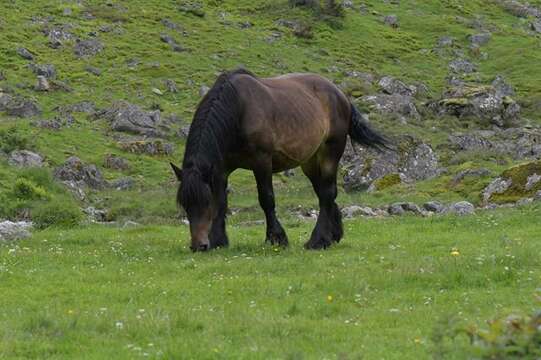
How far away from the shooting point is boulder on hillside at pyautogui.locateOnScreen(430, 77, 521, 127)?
197 feet

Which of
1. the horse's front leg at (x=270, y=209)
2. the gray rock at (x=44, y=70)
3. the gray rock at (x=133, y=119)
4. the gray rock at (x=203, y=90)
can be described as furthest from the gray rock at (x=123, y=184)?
the horse's front leg at (x=270, y=209)

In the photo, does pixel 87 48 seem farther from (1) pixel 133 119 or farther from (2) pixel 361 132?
(2) pixel 361 132

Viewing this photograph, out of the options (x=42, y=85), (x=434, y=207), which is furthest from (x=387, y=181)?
(x=42, y=85)

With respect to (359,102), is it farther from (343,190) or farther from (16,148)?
(16,148)

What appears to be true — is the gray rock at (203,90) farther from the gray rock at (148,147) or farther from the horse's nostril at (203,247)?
the horse's nostril at (203,247)

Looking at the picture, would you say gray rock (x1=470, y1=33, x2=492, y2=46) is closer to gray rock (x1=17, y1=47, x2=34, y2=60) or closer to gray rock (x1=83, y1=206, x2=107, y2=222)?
gray rock (x1=17, y1=47, x2=34, y2=60)

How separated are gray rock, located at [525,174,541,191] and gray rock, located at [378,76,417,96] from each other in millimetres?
36994

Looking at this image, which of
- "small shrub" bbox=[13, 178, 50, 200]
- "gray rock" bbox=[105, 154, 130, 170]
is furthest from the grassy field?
"gray rock" bbox=[105, 154, 130, 170]

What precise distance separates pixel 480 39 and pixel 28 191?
70.6 metres

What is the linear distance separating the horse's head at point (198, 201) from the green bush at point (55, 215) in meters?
9.30

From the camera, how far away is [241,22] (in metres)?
83.6

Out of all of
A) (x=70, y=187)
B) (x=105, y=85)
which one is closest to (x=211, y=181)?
(x=70, y=187)

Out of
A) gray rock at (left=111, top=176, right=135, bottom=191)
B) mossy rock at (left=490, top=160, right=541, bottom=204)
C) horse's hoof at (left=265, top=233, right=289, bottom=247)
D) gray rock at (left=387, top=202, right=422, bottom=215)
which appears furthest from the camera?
gray rock at (left=111, top=176, right=135, bottom=191)

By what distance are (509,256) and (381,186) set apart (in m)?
23.2
